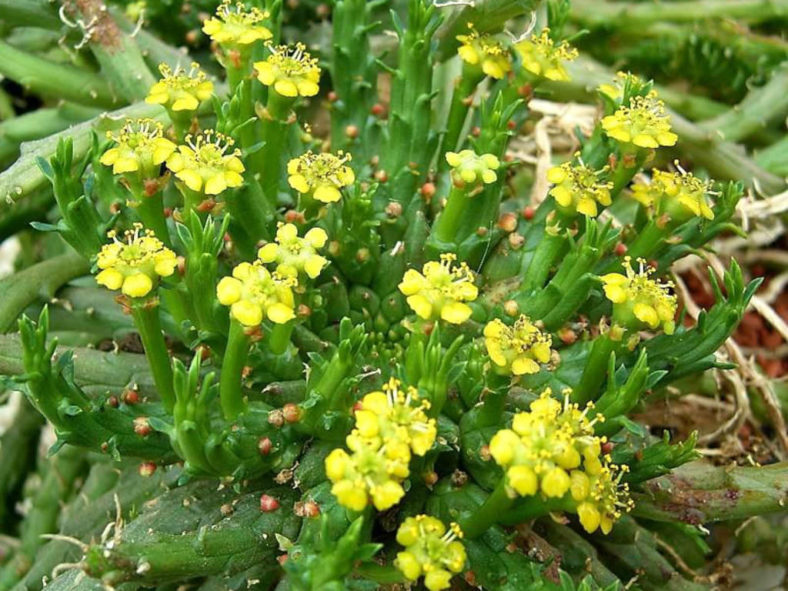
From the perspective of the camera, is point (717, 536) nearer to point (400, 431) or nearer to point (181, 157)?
point (400, 431)

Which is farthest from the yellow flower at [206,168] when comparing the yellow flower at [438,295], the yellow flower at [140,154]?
the yellow flower at [438,295]

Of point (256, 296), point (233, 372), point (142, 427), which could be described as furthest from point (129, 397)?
point (256, 296)

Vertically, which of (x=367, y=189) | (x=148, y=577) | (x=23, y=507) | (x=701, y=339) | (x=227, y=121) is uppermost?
(x=227, y=121)

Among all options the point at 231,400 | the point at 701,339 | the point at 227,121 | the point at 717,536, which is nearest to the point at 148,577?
the point at 231,400

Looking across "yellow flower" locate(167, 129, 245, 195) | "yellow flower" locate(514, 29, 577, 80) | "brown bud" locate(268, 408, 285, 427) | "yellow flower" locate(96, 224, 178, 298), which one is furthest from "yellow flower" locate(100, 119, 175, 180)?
"yellow flower" locate(514, 29, 577, 80)

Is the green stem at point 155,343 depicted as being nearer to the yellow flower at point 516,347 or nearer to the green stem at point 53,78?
the yellow flower at point 516,347

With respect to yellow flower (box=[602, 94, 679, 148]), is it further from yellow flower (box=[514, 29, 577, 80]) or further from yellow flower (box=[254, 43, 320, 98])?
yellow flower (box=[254, 43, 320, 98])

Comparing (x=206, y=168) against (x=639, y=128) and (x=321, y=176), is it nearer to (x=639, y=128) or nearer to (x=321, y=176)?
(x=321, y=176)

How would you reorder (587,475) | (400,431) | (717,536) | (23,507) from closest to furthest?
(400,431), (587,475), (717,536), (23,507)
